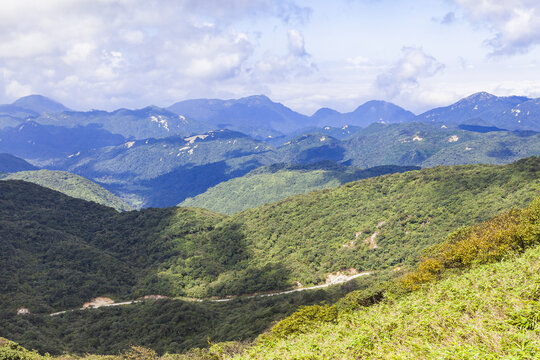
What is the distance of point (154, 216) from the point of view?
556 ft

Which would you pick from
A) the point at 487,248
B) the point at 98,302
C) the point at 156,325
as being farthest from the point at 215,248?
the point at 487,248

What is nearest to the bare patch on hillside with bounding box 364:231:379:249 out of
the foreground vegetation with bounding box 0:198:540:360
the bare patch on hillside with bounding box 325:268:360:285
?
the bare patch on hillside with bounding box 325:268:360:285

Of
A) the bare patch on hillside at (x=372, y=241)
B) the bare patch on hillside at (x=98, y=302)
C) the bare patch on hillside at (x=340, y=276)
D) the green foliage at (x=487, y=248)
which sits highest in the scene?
the green foliage at (x=487, y=248)

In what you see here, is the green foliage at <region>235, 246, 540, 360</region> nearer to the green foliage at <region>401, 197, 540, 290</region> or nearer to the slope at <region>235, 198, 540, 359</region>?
the slope at <region>235, 198, 540, 359</region>

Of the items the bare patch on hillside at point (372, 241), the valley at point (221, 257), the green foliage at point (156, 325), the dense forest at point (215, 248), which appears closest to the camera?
the green foliage at point (156, 325)

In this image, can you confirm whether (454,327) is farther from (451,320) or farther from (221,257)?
(221,257)

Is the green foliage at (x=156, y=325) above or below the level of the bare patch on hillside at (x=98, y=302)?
above

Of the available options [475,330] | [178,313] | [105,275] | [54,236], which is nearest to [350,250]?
[178,313]

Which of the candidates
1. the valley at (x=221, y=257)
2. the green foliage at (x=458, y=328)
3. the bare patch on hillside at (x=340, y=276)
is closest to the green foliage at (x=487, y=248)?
the valley at (x=221, y=257)

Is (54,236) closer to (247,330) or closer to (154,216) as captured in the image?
(154,216)

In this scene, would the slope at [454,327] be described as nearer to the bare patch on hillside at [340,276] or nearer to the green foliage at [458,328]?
the green foliage at [458,328]

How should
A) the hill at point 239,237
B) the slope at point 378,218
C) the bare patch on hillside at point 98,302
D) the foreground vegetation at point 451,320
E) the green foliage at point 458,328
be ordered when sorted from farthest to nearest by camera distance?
the hill at point 239,237
the bare patch on hillside at point 98,302
the slope at point 378,218
the foreground vegetation at point 451,320
the green foliage at point 458,328

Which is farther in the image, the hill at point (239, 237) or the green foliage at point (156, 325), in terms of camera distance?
the hill at point (239, 237)

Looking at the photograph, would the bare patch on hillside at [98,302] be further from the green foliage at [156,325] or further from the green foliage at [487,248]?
the green foliage at [487,248]
